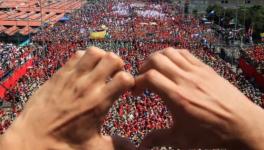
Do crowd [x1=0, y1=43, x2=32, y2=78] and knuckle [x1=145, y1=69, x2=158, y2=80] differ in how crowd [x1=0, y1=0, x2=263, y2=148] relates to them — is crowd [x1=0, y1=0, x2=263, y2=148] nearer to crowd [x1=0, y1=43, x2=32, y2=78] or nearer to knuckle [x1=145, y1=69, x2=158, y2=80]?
crowd [x1=0, y1=43, x2=32, y2=78]

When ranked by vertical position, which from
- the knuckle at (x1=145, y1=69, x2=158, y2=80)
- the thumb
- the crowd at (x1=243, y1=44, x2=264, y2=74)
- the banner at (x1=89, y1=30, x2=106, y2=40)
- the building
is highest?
the knuckle at (x1=145, y1=69, x2=158, y2=80)

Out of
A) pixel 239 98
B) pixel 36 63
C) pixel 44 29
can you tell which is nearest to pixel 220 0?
pixel 44 29

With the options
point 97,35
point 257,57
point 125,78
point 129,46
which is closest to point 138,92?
point 125,78

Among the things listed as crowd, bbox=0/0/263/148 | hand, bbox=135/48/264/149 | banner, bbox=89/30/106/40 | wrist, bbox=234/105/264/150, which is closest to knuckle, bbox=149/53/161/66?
hand, bbox=135/48/264/149

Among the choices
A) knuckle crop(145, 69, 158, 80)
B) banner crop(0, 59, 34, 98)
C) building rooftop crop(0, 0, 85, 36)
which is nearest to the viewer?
knuckle crop(145, 69, 158, 80)

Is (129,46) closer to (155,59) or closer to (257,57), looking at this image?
(257,57)

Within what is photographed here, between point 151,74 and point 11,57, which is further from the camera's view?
point 11,57

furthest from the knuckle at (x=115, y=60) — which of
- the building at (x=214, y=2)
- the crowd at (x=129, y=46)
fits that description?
the building at (x=214, y=2)
